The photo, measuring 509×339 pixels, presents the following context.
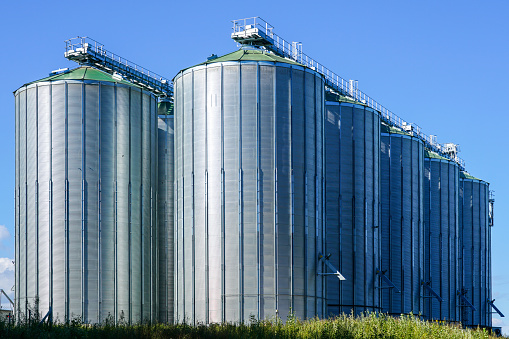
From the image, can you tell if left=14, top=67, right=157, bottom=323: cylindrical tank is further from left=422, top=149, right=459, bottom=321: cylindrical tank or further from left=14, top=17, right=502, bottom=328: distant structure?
left=422, top=149, right=459, bottom=321: cylindrical tank

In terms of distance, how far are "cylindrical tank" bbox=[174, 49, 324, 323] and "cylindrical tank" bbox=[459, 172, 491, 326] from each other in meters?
40.6

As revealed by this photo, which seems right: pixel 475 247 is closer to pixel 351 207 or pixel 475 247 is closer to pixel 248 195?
pixel 351 207

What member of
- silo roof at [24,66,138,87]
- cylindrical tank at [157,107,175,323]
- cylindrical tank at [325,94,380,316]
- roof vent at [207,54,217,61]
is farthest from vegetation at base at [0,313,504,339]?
silo roof at [24,66,138,87]

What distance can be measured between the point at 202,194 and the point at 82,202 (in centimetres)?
926

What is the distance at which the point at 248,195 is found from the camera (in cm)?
4969

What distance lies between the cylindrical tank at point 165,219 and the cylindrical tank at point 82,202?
70.6 inches

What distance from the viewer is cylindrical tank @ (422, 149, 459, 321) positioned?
257 feet

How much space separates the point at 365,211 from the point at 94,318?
2245 centimetres

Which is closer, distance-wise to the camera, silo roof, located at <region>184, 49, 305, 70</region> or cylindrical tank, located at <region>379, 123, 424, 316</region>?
silo roof, located at <region>184, 49, 305, 70</region>

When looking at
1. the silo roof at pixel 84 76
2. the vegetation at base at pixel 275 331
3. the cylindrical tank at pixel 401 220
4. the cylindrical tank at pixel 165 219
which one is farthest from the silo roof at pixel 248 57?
the cylindrical tank at pixel 401 220

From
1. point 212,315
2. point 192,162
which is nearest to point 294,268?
point 212,315

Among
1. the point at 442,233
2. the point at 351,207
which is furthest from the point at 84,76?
the point at 442,233

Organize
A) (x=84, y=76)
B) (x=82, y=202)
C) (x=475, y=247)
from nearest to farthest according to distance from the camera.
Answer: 1. (x=82, y=202)
2. (x=84, y=76)
3. (x=475, y=247)

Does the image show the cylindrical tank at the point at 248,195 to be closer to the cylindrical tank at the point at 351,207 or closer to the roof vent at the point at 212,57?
the roof vent at the point at 212,57
